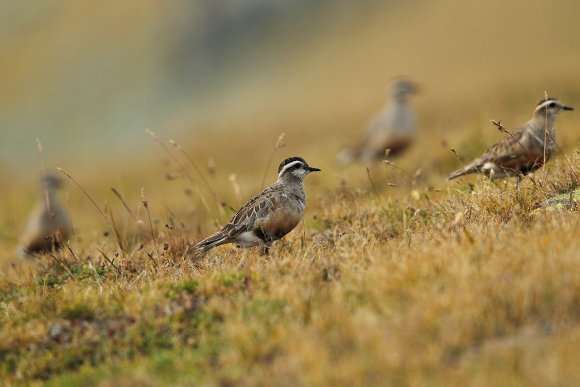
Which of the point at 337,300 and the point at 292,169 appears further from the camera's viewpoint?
the point at 292,169

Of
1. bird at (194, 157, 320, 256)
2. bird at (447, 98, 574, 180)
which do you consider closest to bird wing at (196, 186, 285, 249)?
bird at (194, 157, 320, 256)

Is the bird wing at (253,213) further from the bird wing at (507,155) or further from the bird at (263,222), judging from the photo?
the bird wing at (507,155)

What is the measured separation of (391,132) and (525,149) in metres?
7.94

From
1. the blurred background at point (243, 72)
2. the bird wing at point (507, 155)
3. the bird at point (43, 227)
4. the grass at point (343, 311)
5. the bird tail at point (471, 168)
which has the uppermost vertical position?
the blurred background at point (243, 72)

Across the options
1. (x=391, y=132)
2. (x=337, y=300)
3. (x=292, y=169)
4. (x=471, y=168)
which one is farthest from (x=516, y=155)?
(x=391, y=132)

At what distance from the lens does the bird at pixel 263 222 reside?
8.49 m

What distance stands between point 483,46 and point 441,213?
43923 mm

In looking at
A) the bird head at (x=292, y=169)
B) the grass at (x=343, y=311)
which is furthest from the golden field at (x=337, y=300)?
the bird head at (x=292, y=169)

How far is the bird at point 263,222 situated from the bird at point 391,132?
8251 millimetres

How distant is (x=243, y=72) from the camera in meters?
66.5

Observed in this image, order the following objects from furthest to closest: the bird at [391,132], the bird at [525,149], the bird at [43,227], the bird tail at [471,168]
Answer: the bird at [391,132] < the bird at [43,227] < the bird tail at [471,168] < the bird at [525,149]

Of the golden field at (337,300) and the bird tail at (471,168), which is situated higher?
the bird tail at (471,168)

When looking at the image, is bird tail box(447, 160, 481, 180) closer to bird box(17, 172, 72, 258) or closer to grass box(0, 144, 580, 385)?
grass box(0, 144, 580, 385)

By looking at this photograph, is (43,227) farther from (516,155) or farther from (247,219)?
(516,155)
